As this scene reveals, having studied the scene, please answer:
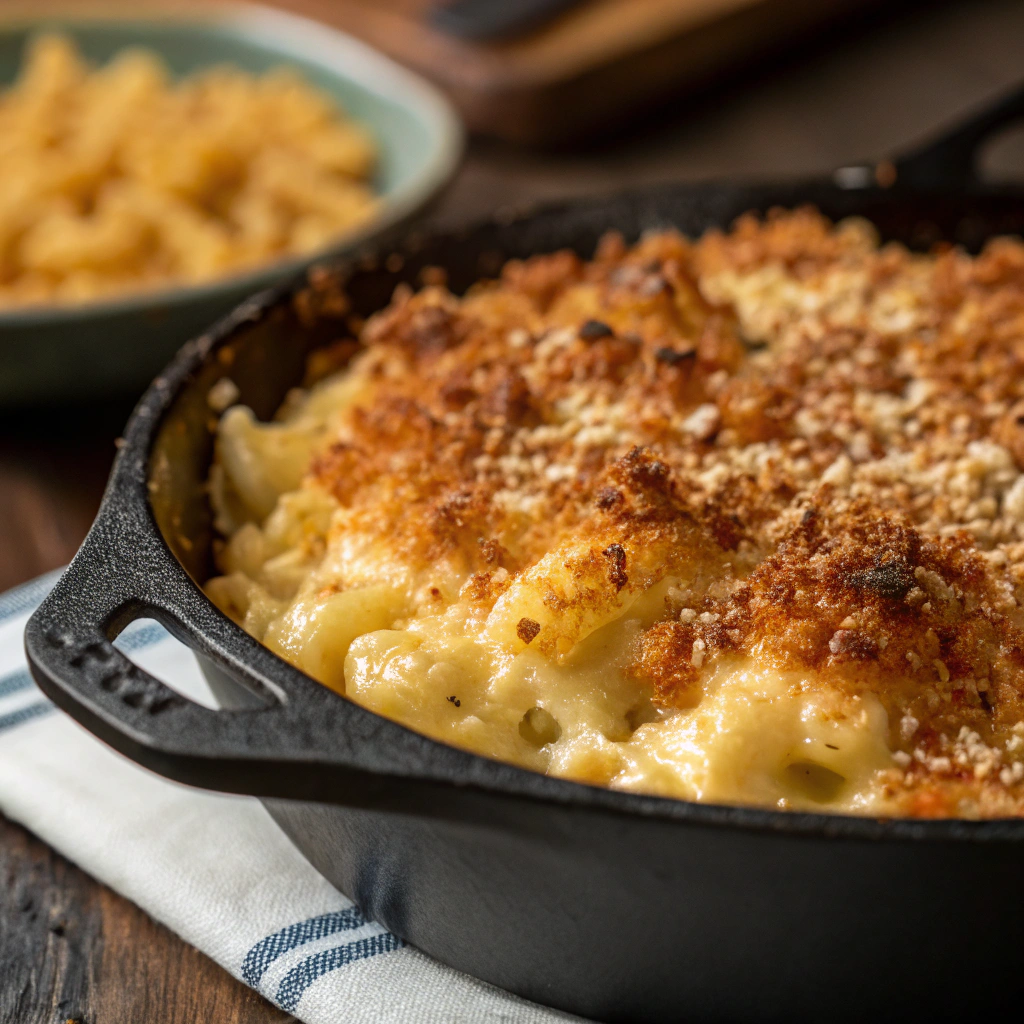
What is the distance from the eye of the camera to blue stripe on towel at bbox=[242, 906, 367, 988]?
1.33m

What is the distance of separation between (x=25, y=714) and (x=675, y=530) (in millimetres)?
977

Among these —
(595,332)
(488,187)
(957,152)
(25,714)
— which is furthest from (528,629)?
(488,187)

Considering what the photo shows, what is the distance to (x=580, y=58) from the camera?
344cm

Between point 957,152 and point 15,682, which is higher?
point 957,152

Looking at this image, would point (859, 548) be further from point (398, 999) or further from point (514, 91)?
point (514, 91)

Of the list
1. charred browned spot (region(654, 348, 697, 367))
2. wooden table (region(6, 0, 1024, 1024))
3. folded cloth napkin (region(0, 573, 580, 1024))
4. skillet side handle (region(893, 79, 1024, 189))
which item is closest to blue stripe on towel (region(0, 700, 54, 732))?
folded cloth napkin (region(0, 573, 580, 1024))

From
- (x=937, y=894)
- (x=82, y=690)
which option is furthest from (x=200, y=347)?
(x=937, y=894)

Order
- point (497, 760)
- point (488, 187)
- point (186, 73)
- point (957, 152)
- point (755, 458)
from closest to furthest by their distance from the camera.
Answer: point (497, 760), point (755, 458), point (957, 152), point (488, 187), point (186, 73)

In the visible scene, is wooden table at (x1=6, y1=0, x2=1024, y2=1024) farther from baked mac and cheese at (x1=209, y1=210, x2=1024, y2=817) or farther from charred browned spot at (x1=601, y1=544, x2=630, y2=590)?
charred browned spot at (x1=601, y1=544, x2=630, y2=590)

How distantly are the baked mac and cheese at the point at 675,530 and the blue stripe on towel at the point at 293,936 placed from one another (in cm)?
27

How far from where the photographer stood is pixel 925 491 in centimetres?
153

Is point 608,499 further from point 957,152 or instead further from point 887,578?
point 957,152

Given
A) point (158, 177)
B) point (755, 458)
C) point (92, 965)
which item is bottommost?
point (92, 965)

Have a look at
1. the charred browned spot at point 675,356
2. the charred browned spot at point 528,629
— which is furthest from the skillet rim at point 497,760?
the charred browned spot at point 675,356
